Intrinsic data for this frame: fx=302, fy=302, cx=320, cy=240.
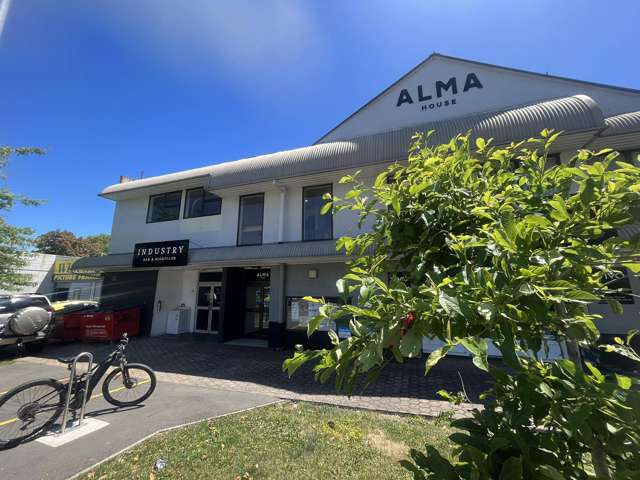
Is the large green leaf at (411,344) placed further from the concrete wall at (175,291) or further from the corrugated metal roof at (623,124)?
→ the concrete wall at (175,291)

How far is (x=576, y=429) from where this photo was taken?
2.83 feet

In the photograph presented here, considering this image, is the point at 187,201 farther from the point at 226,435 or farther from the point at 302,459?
the point at 302,459

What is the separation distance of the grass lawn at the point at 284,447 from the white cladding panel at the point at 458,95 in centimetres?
978

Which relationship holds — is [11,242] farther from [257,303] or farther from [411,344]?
[411,344]

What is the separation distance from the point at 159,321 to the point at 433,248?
15.1 m

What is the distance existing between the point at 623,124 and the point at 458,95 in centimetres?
456

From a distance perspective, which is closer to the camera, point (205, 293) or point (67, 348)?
point (67, 348)

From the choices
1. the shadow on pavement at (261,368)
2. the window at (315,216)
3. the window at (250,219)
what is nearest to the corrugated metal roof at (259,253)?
the window at (315,216)

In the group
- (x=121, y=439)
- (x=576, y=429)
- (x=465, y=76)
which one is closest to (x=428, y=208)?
(x=576, y=429)

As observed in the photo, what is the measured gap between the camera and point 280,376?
770 cm

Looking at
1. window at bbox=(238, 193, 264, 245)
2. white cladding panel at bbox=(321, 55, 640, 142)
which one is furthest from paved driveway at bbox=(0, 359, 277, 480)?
white cladding panel at bbox=(321, 55, 640, 142)

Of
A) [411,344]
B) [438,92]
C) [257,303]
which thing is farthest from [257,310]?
[411,344]

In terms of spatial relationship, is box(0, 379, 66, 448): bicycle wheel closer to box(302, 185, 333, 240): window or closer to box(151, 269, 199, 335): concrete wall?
box(302, 185, 333, 240): window

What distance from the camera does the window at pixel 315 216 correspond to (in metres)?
11.0
